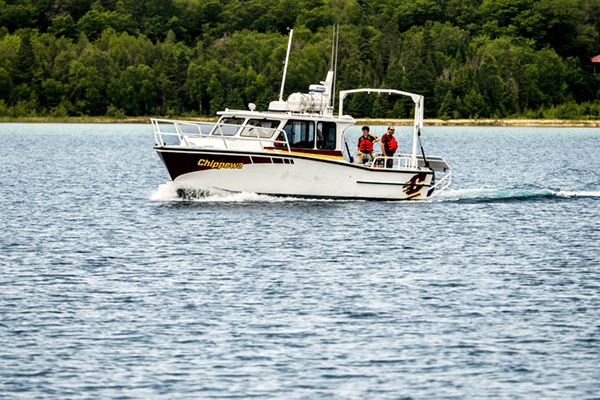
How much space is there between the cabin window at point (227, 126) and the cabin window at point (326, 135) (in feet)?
7.83

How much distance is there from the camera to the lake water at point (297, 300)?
11.4 metres

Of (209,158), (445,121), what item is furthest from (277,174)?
(445,121)

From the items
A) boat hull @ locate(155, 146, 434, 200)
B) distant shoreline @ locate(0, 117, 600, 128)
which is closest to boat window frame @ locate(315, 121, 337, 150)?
boat hull @ locate(155, 146, 434, 200)

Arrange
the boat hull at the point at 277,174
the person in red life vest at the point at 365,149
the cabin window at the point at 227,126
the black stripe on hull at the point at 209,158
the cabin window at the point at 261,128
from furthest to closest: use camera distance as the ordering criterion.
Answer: the person in red life vest at the point at 365,149 < the cabin window at the point at 227,126 < the cabin window at the point at 261,128 < the boat hull at the point at 277,174 < the black stripe on hull at the point at 209,158

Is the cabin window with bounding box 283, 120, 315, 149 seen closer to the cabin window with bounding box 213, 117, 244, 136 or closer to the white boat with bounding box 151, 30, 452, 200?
the white boat with bounding box 151, 30, 452, 200

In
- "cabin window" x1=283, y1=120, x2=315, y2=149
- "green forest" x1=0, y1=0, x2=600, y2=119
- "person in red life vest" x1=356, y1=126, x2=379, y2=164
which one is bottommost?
"person in red life vest" x1=356, y1=126, x2=379, y2=164

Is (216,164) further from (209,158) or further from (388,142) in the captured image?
(388,142)

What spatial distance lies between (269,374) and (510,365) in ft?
11.0

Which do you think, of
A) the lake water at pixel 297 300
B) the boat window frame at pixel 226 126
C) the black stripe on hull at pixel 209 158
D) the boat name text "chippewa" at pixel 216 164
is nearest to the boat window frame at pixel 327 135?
the black stripe on hull at pixel 209 158

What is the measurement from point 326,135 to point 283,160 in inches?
75.5

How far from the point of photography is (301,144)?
26203 mm

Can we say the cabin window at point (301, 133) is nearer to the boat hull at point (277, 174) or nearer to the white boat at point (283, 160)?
the white boat at point (283, 160)

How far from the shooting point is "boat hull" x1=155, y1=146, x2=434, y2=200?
2500 centimetres

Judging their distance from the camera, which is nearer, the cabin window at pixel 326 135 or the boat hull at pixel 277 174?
the boat hull at pixel 277 174
